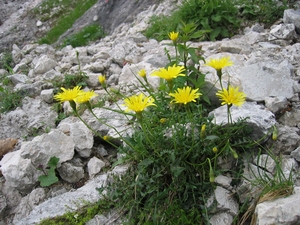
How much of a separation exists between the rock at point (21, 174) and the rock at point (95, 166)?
1.62 feet

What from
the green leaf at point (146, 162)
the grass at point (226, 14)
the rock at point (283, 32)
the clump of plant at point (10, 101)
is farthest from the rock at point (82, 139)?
the rock at point (283, 32)

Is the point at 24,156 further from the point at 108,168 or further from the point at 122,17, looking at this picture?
→ the point at 122,17

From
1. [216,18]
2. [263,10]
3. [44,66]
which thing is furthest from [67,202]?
[263,10]

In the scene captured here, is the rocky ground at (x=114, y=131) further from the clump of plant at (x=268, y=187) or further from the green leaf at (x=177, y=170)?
the green leaf at (x=177, y=170)

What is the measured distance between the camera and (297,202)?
182 centimetres

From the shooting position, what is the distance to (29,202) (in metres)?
2.79

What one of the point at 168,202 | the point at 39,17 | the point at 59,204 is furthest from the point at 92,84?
the point at 39,17

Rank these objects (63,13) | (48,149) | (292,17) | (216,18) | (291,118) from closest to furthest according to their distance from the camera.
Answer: (291,118) < (48,149) < (292,17) < (216,18) < (63,13)

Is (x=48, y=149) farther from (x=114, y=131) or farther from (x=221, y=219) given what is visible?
(x=221, y=219)

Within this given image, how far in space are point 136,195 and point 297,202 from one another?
3.54 ft

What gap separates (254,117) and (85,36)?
6.12m

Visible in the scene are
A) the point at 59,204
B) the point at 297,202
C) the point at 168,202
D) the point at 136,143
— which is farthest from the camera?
the point at 59,204

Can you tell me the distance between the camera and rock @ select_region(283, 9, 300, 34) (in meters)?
4.27

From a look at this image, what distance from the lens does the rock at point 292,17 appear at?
4.27 meters
